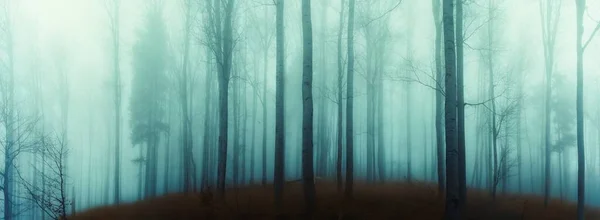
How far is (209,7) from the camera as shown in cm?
1830

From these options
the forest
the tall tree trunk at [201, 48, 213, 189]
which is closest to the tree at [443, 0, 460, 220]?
the forest

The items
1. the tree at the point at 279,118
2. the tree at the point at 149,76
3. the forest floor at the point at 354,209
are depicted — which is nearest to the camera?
the forest floor at the point at 354,209

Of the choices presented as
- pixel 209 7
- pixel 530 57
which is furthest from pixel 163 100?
pixel 530 57

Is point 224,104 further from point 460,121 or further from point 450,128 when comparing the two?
point 450,128

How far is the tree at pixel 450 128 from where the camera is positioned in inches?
335

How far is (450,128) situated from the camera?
341 inches

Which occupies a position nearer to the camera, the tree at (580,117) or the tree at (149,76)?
the tree at (580,117)

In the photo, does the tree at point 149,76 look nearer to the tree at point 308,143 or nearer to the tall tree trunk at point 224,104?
the tall tree trunk at point 224,104

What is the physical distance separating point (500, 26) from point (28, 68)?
37175mm

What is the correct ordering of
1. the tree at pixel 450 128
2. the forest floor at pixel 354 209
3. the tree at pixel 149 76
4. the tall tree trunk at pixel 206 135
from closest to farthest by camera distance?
the tree at pixel 450 128 < the forest floor at pixel 354 209 < the tall tree trunk at pixel 206 135 < the tree at pixel 149 76

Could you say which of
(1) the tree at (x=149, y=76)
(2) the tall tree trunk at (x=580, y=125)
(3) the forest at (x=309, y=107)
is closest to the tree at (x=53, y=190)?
(3) the forest at (x=309, y=107)

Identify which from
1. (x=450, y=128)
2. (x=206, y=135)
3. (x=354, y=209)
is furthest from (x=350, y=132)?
(x=206, y=135)

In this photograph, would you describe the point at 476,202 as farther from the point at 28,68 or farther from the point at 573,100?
the point at 28,68

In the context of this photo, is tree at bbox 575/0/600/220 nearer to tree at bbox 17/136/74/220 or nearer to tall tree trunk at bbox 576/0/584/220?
tall tree trunk at bbox 576/0/584/220
